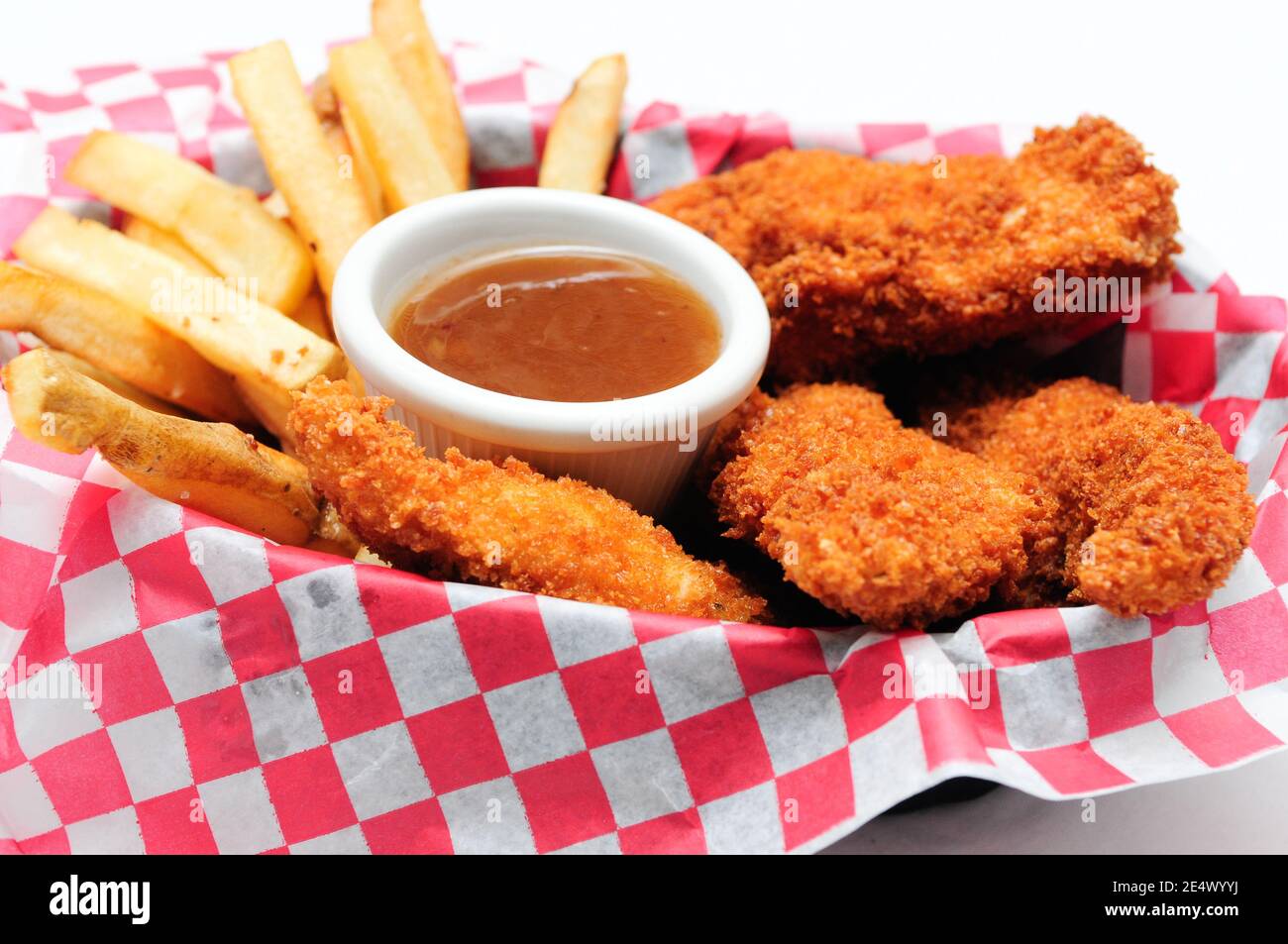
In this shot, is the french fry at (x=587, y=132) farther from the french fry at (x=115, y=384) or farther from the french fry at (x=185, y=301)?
the french fry at (x=115, y=384)

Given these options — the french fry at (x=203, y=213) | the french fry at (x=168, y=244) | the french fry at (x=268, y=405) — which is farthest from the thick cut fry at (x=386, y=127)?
the french fry at (x=268, y=405)

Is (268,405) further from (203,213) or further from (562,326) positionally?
(562,326)

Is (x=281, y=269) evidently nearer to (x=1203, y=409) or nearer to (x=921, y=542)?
(x=921, y=542)

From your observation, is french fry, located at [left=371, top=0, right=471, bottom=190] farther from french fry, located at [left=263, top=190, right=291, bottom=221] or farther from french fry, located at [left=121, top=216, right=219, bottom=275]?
french fry, located at [left=121, top=216, right=219, bottom=275]

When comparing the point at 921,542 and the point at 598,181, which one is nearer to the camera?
the point at 921,542

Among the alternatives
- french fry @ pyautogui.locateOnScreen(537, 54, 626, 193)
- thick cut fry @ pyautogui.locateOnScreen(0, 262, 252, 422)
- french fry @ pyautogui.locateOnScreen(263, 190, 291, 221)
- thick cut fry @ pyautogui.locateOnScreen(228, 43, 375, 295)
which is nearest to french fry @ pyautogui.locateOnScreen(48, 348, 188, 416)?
thick cut fry @ pyautogui.locateOnScreen(0, 262, 252, 422)

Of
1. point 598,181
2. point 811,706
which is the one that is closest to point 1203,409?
point 811,706
